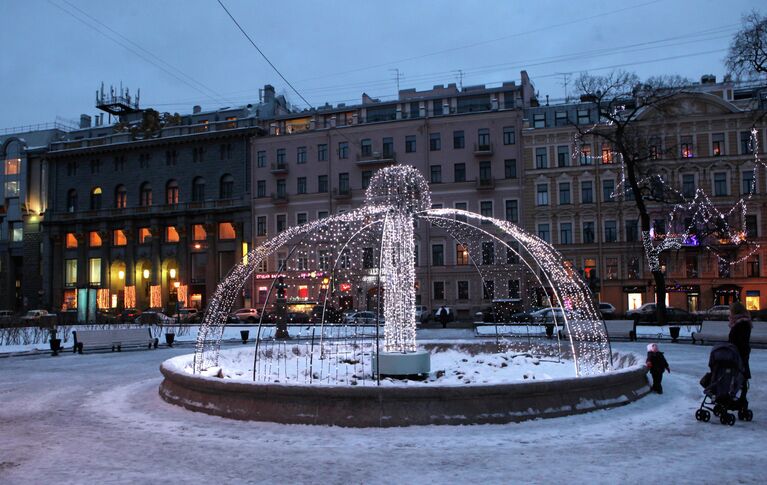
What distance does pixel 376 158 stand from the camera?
53812 millimetres

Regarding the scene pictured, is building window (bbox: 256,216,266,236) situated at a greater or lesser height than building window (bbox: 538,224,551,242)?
greater

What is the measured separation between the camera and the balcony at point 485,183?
51.5 metres

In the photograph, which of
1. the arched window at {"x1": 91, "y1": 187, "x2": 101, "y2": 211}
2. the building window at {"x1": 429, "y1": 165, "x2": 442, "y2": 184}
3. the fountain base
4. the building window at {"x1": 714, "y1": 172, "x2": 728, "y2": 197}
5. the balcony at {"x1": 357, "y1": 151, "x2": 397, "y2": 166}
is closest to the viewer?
the fountain base

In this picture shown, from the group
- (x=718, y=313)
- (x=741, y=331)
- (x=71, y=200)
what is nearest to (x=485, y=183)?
(x=718, y=313)

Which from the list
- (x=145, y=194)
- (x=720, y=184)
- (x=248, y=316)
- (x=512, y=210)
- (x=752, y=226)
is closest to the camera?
(x=752, y=226)

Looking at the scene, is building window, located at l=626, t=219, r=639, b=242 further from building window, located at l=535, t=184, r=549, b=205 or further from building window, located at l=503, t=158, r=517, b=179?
building window, located at l=503, t=158, r=517, b=179

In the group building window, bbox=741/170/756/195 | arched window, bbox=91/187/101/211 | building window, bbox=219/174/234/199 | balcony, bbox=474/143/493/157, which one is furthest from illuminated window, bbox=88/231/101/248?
building window, bbox=741/170/756/195

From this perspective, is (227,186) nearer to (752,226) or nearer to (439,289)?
(439,289)

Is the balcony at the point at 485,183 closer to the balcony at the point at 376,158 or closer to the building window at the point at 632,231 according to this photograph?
the balcony at the point at 376,158

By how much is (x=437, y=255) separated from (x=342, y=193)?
9122mm

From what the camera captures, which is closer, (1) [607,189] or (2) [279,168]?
(1) [607,189]

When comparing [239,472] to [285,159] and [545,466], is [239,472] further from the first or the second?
[285,159]

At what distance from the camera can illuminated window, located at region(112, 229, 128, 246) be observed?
213 feet

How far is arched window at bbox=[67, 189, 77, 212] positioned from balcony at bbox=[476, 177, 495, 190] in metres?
40.2
